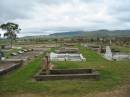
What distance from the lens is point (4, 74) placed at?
23.9 metres

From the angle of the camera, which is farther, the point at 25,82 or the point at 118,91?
the point at 25,82

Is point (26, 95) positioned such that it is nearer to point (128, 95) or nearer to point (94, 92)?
point (94, 92)

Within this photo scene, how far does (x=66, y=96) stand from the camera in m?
15.2

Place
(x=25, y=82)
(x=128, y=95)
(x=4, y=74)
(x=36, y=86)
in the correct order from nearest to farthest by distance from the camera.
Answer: (x=128, y=95), (x=36, y=86), (x=25, y=82), (x=4, y=74)

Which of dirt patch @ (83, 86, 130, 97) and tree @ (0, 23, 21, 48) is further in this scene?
tree @ (0, 23, 21, 48)

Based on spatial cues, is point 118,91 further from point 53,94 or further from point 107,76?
point 107,76

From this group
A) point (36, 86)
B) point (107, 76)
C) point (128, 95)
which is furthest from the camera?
point (107, 76)

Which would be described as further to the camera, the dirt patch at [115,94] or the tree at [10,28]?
the tree at [10,28]

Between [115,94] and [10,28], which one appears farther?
[10,28]

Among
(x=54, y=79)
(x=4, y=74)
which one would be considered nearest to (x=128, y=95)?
(x=54, y=79)

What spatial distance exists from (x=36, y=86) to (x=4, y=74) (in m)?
6.83

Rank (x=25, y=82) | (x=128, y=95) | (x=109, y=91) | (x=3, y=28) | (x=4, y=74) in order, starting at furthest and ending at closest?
(x=3, y=28) < (x=4, y=74) < (x=25, y=82) < (x=109, y=91) < (x=128, y=95)

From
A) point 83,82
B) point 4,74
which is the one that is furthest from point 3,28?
point 83,82

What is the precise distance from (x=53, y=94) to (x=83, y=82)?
334 centimetres
